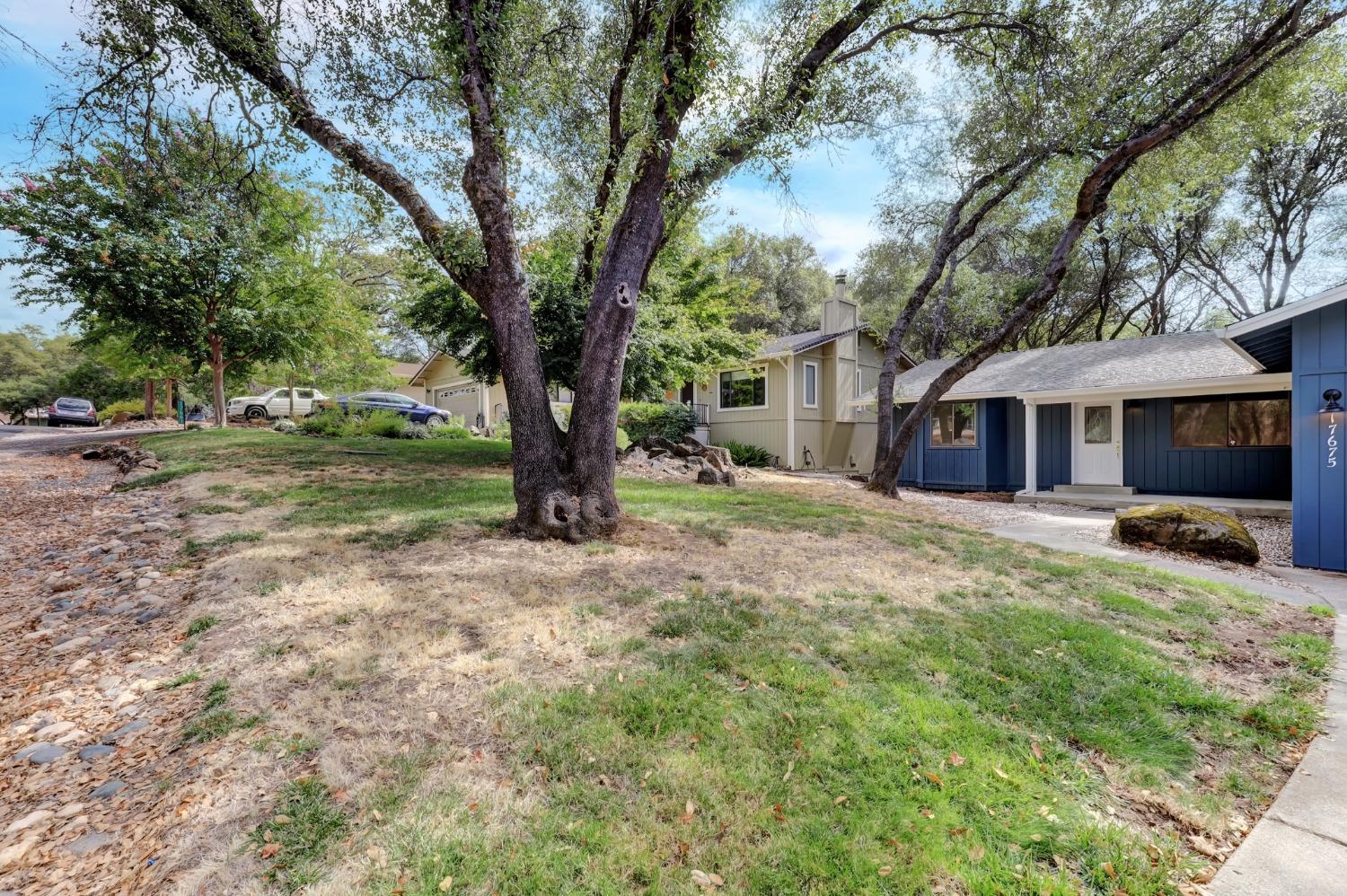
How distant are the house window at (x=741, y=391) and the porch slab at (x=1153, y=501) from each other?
7.56 metres

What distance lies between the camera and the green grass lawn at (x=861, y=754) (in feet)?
5.82

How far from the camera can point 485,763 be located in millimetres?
2133

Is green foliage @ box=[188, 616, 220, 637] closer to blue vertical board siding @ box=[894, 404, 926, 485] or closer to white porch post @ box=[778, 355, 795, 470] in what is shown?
blue vertical board siding @ box=[894, 404, 926, 485]

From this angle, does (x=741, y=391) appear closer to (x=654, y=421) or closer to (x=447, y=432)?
(x=654, y=421)

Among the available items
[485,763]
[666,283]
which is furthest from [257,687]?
[666,283]

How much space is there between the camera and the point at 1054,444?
12.4 metres

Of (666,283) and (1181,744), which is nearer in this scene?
(1181,744)

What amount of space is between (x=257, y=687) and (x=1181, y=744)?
13.8ft

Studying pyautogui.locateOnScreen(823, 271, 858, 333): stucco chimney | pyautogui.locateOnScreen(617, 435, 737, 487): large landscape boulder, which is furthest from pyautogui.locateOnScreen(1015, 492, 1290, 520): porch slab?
pyautogui.locateOnScreen(823, 271, 858, 333): stucco chimney

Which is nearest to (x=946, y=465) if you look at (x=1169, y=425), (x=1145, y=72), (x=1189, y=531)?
(x=1169, y=425)

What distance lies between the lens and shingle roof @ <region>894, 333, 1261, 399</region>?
1037cm

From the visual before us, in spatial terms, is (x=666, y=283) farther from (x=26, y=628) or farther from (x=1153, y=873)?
(x=1153, y=873)

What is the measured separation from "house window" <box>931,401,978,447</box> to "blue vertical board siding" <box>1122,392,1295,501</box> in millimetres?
2825

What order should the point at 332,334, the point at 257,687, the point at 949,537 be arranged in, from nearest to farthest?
the point at 257,687, the point at 949,537, the point at 332,334
